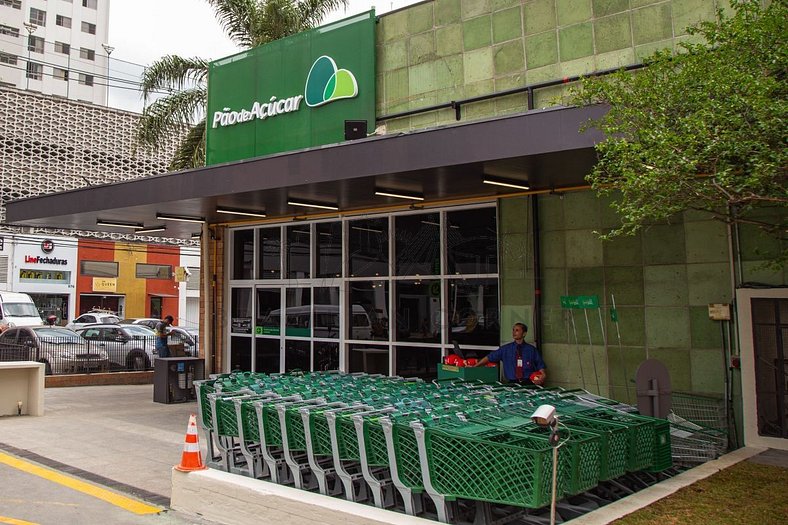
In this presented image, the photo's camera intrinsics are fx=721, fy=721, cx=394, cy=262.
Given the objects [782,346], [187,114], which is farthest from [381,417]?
[187,114]

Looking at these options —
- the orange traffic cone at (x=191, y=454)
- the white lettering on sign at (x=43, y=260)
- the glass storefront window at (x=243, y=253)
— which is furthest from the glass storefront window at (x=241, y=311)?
the white lettering on sign at (x=43, y=260)

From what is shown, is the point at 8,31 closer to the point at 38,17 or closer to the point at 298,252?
the point at 38,17

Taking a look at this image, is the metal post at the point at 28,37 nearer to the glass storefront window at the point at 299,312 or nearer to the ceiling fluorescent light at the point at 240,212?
the ceiling fluorescent light at the point at 240,212

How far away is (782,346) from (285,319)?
1028 centimetres

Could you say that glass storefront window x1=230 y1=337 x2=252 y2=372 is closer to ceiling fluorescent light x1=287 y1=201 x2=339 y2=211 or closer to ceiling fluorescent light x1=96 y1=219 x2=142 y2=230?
ceiling fluorescent light x1=96 y1=219 x2=142 y2=230

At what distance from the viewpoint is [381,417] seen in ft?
20.5

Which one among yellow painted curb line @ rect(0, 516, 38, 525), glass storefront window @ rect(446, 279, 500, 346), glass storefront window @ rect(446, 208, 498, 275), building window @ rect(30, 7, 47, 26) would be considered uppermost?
building window @ rect(30, 7, 47, 26)

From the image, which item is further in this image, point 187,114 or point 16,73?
point 16,73

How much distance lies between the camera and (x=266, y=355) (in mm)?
16859

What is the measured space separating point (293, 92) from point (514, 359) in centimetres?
790

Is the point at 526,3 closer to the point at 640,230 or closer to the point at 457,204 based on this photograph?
the point at 457,204

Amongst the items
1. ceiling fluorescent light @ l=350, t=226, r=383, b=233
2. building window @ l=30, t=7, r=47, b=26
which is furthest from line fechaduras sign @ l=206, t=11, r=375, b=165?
building window @ l=30, t=7, r=47, b=26

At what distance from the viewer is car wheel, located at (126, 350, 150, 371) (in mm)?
20781

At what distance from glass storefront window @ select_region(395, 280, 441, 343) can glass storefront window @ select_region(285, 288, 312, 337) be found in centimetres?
263
